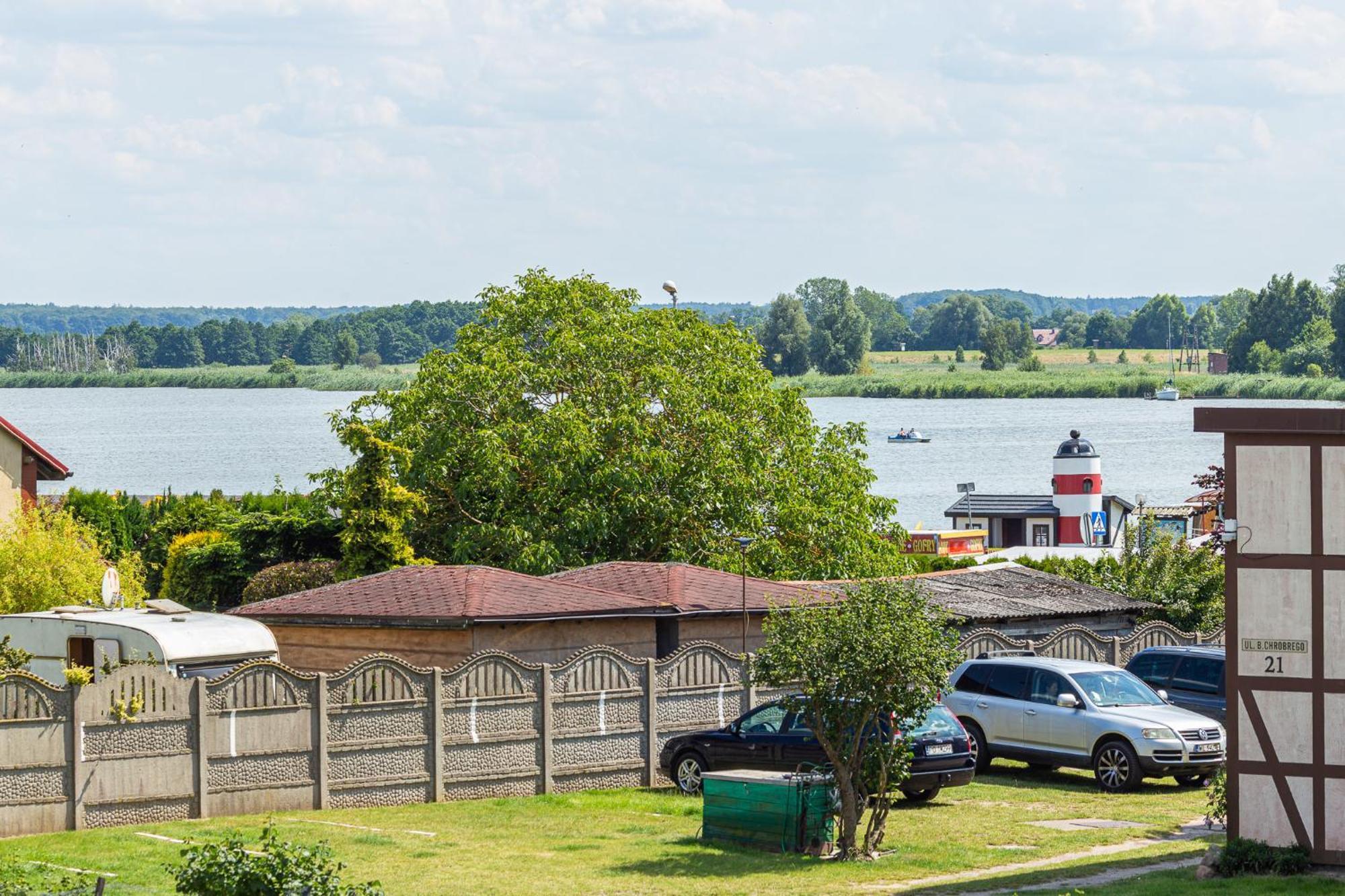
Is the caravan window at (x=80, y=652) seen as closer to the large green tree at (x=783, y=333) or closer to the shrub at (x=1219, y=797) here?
the shrub at (x=1219, y=797)

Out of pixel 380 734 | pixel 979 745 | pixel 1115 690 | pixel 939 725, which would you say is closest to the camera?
pixel 380 734

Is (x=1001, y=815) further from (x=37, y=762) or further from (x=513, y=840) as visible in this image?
(x=37, y=762)

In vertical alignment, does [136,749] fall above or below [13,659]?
below

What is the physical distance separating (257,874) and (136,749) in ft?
29.8

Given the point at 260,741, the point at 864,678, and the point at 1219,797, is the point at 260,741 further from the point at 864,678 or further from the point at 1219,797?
the point at 1219,797

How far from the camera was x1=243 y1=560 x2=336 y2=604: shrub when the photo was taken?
120ft

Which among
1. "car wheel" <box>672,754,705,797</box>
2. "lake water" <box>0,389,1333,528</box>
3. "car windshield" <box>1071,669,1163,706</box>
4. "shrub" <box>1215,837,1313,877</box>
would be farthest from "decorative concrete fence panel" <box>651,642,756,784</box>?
"lake water" <box>0,389,1333,528</box>

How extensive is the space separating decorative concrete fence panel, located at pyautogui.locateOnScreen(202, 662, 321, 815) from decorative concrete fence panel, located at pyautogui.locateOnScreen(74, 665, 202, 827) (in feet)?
0.80

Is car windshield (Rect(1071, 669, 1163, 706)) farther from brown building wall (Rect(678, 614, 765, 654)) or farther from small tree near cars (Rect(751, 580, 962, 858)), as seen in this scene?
small tree near cars (Rect(751, 580, 962, 858))

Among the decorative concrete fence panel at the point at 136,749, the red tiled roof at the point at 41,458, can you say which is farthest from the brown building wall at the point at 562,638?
the red tiled roof at the point at 41,458

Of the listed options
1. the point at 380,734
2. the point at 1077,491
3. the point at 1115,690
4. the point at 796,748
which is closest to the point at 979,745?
the point at 1115,690

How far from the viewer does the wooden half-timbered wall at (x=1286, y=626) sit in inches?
637

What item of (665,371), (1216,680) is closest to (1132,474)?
(665,371)

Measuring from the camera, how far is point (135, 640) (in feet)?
76.3
